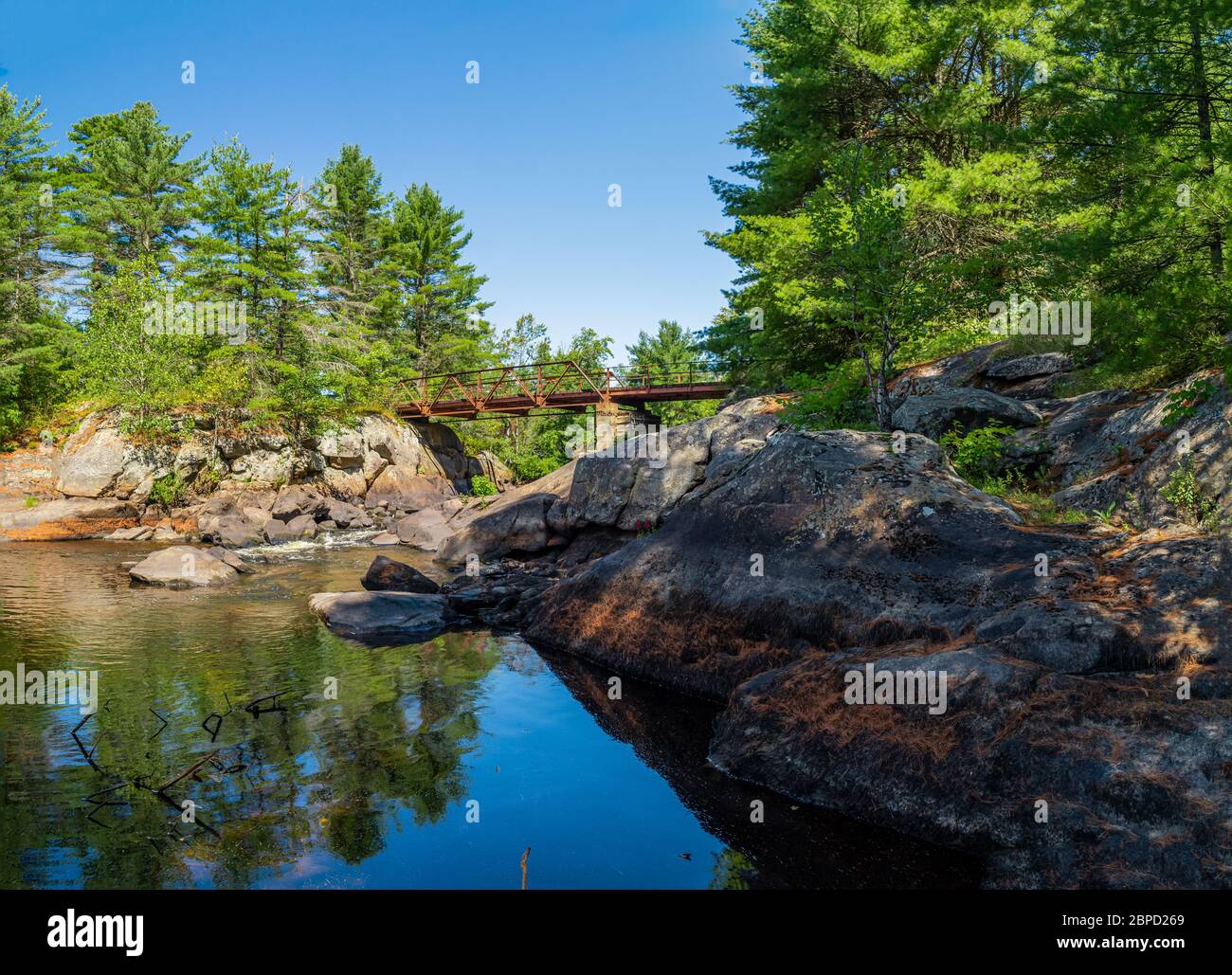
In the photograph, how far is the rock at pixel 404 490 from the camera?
105 feet

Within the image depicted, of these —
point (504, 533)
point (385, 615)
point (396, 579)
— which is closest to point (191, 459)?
point (504, 533)

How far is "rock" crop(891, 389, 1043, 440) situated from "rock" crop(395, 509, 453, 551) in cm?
1590

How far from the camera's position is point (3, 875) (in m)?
4.13

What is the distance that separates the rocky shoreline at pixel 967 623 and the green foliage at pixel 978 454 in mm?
323

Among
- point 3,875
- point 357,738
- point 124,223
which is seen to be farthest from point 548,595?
point 124,223

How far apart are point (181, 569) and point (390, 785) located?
1227 cm

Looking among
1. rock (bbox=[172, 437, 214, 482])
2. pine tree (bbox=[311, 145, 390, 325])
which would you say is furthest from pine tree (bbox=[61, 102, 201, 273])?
rock (bbox=[172, 437, 214, 482])

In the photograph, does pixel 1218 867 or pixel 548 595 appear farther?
pixel 548 595

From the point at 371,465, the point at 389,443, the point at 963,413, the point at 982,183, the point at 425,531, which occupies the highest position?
the point at 982,183

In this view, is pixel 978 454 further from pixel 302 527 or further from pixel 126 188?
pixel 126 188

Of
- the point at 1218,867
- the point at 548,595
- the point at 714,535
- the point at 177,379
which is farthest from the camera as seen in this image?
the point at 177,379

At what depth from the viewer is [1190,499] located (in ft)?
22.9
